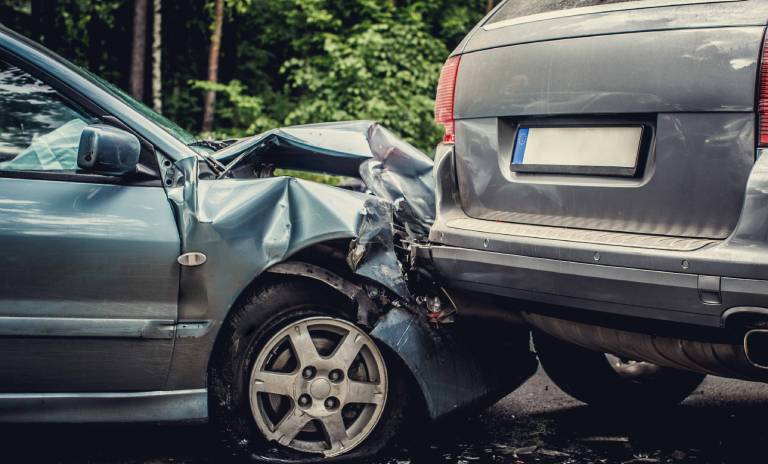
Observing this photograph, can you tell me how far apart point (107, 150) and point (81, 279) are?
1.50 feet

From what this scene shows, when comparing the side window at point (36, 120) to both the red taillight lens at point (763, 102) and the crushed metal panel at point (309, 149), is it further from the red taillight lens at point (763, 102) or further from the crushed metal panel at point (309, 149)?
the red taillight lens at point (763, 102)

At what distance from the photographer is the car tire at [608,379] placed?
13.4 ft

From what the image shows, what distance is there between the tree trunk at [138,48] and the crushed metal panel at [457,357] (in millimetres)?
9856

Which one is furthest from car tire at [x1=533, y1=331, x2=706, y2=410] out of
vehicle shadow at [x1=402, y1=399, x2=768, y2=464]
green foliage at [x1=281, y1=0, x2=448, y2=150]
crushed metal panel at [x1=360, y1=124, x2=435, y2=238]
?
green foliage at [x1=281, y1=0, x2=448, y2=150]

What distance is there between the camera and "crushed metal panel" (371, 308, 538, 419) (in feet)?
11.1

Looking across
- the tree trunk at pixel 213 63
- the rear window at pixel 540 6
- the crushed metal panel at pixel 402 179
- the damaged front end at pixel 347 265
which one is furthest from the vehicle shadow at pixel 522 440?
the tree trunk at pixel 213 63

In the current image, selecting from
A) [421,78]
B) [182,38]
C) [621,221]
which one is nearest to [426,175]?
[621,221]

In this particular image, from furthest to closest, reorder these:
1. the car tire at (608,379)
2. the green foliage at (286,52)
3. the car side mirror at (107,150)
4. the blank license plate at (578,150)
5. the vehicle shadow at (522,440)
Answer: the green foliage at (286,52)
the car tire at (608,379)
the vehicle shadow at (522,440)
the car side mirror at (107,150)
the blank license plate at (578,150)

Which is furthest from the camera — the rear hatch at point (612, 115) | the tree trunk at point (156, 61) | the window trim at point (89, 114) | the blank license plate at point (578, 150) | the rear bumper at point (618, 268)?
the tree trunk at point (156, 61)

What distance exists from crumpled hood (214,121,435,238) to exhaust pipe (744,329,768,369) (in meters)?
1.47

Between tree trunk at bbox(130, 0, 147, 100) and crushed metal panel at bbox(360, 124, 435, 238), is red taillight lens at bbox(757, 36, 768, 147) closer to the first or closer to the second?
crushed metal panel at bbox(360, 124, 435, 238)

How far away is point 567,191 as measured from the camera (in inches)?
122

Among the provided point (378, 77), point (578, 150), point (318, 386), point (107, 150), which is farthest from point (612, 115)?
point (378, 77)

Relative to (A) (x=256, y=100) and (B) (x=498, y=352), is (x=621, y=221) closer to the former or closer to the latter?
(B) (x=498, y=352)
